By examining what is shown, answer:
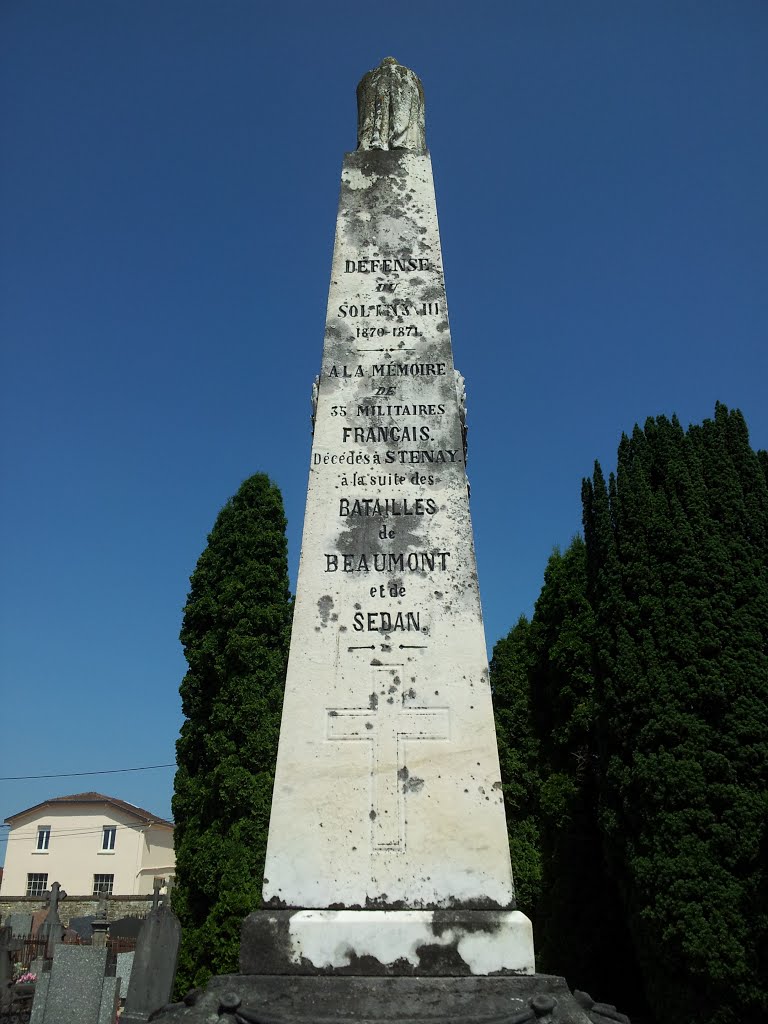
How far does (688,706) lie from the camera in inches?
406

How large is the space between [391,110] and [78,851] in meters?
43.3

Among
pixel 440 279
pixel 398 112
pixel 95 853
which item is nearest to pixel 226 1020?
pixel 440 279

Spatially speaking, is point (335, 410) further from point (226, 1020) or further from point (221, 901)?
point (221, 901)

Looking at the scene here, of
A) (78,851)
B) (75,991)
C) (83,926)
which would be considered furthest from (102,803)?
(75,991)

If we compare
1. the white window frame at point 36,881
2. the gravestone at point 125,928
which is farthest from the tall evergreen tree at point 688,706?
the white window frame at point 36,881

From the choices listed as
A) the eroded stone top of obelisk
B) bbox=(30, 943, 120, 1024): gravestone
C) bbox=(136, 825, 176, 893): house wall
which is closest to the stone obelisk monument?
the eroded stone top of obelisk

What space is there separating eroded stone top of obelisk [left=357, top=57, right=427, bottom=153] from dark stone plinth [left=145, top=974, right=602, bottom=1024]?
222 inches

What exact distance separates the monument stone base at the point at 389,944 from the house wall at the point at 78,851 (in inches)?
1596

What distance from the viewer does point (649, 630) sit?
11.0m

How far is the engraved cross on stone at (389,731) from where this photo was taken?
163 inches

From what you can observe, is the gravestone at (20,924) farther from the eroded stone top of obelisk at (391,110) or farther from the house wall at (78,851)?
the eroded stone top of obelisk at (391,110)

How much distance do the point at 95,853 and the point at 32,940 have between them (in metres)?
23.1

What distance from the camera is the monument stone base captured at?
12.3 ft

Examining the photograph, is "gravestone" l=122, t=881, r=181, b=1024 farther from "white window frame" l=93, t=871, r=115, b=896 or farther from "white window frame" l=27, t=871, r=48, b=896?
"white window frame" l=27, t=871, r=48, b=896
